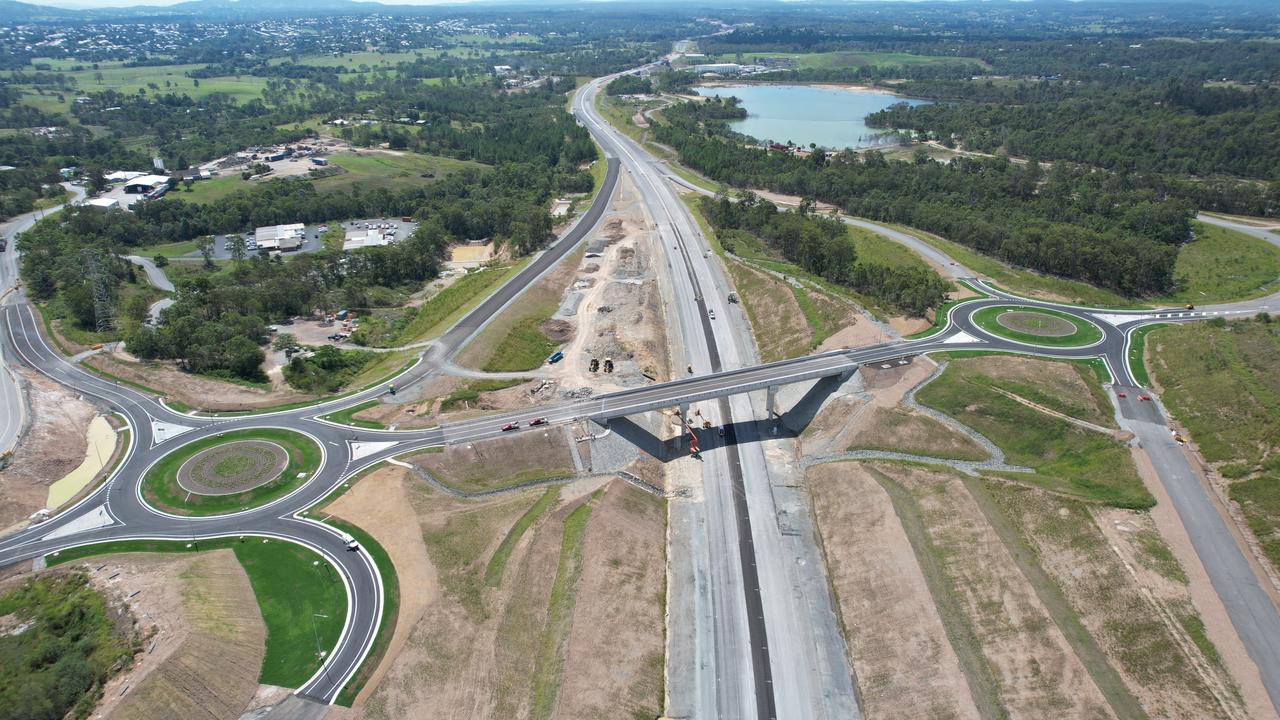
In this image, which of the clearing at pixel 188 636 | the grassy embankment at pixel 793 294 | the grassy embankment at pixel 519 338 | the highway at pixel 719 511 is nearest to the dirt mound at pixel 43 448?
the highway at pixel 719 511

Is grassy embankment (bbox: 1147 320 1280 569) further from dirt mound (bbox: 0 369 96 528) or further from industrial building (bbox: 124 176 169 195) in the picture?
industrial building (bbox: 124 176 169 195)

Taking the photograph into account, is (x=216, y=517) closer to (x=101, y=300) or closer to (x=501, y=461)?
(x=501, y=461)

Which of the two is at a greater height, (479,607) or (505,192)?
(505,192)

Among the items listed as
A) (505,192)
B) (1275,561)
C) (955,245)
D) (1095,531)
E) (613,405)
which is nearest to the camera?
(1275,561)

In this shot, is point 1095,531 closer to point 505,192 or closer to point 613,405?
point 613,405

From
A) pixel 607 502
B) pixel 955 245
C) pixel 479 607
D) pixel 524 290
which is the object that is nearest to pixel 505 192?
pixel 524 290

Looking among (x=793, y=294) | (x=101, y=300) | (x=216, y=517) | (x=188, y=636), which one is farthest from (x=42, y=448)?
(x=793, y=294)
